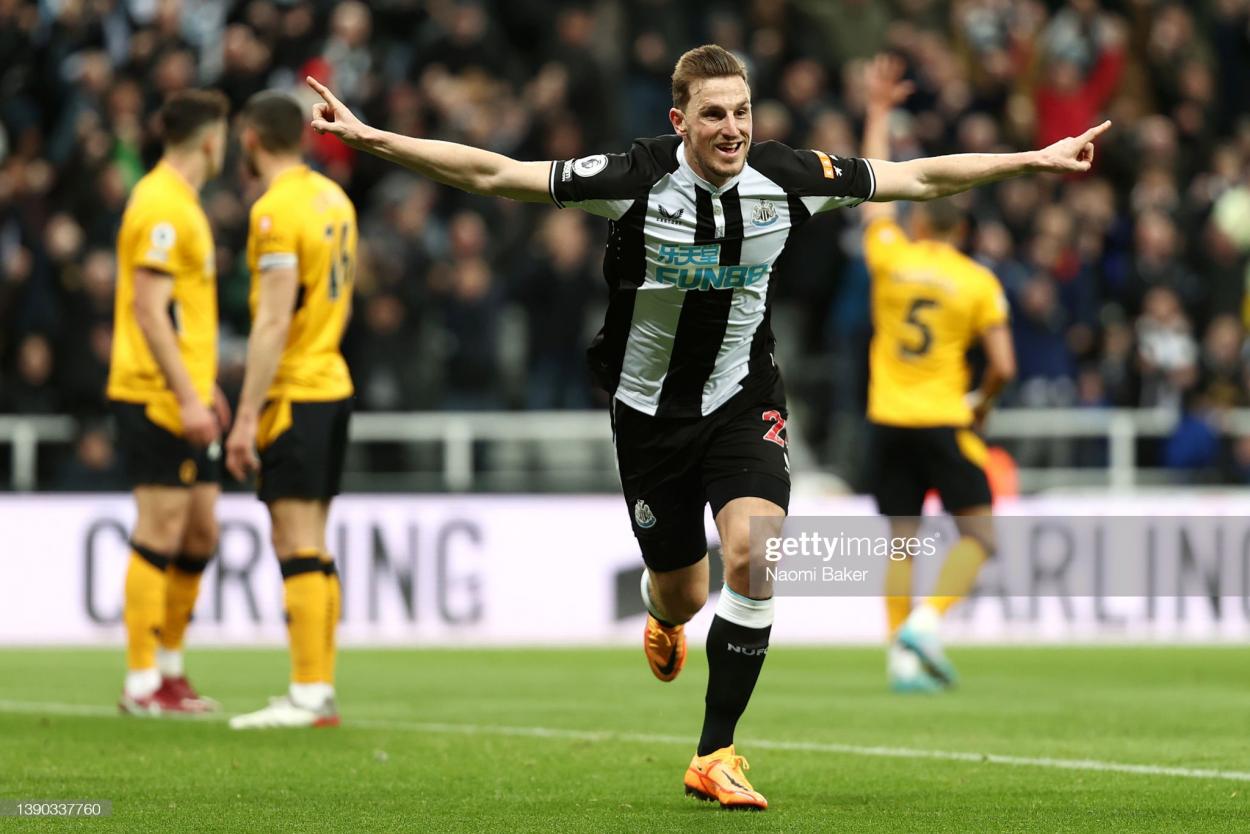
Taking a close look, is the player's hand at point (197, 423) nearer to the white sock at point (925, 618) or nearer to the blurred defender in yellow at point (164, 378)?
the blurred defender in yellow at point (164, 378)

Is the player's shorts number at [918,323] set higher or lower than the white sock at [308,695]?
higher

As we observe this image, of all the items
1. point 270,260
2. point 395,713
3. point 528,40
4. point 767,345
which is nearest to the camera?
point 767,345

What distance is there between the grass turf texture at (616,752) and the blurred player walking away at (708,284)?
0.56 m

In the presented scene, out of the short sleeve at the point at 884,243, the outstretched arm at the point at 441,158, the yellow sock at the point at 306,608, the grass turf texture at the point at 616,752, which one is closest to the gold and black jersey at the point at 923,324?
the short sleeve at the point at 884,243

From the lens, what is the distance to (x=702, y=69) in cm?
662

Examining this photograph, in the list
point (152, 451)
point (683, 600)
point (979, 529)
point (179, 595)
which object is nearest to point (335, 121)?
point (683, 600)

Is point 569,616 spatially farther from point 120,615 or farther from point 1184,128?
point 1184,128

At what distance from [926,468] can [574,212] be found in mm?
6447

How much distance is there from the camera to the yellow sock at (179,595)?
9577mm

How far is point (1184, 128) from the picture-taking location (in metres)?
20.0

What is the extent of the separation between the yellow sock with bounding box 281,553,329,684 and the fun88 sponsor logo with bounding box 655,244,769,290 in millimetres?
2561

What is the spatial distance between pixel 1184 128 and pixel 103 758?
47.9ft

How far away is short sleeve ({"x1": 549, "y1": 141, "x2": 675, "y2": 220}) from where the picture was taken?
21.6 feet

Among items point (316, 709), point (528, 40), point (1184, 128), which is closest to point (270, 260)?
point (316, 709)
